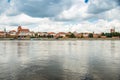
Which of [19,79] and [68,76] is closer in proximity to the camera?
[19,79]

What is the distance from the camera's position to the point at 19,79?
1492 cm

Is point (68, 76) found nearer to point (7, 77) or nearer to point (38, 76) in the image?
point (38, 76)

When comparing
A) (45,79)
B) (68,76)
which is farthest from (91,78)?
(45,79)

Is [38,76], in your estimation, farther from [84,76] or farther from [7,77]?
[84,76]

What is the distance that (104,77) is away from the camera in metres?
15.6

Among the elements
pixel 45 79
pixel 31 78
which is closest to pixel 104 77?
pixel 45 79

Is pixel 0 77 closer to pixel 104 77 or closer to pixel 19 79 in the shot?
pixel 19 79

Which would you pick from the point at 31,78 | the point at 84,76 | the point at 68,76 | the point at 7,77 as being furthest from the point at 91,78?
the point at 7,77

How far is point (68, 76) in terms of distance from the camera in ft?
52.1

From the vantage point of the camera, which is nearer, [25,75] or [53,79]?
[53,79]

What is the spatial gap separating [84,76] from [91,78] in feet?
2.81

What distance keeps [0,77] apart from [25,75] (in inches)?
79.5

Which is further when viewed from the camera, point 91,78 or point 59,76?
point 59,76

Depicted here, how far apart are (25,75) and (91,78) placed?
5.43m
